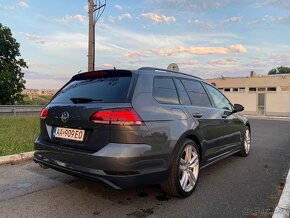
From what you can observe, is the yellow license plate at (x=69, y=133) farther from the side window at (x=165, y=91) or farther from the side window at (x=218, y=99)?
the side window at (x=218, y=99)

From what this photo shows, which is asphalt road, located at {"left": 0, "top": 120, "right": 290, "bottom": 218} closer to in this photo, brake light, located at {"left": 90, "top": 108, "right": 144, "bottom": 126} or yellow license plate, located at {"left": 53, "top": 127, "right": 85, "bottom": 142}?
yellow license plate, located at {"left": 53, "top": 127, "right": 85, "bottom": 142}

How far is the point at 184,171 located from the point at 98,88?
1.64 metres

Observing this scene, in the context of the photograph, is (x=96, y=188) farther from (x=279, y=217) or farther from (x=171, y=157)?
(x=279, y=217)

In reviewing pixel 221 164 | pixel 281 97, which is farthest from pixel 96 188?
pixel 281 97

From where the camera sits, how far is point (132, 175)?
12.4 ft

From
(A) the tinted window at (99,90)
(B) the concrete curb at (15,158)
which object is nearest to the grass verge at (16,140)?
(B) the concrete curb at (15,158)

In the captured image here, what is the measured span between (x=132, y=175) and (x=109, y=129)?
58cm

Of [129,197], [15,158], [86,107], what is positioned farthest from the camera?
[15,158]

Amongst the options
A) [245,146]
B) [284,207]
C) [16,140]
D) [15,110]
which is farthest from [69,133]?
[15,110]

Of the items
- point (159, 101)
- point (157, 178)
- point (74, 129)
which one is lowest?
point (157, 178)

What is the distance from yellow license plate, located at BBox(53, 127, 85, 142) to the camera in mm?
3990

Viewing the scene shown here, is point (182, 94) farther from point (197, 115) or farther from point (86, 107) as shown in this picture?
point (86, 107)

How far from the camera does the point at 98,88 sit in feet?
14.1

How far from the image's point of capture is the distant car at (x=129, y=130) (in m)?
3.78
